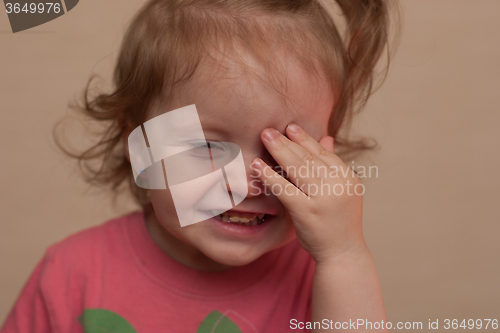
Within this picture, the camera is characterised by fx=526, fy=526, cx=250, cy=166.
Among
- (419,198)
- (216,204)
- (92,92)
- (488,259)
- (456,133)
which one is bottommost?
(488,259)

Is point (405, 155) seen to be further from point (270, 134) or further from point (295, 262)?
point (270, 134)

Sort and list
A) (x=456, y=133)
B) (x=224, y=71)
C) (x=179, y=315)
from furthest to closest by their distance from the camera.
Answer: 1. (x=456, y=133)
2. (x=179, y=315)
3. (x=224, y=71)

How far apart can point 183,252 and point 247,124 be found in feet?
0.77

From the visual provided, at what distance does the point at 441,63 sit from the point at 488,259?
1.33 feet

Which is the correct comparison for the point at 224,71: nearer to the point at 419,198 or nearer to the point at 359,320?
the point at 359,320

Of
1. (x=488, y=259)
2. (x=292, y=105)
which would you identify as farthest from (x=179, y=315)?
(x=488, y=259)

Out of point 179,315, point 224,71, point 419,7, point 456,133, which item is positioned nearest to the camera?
point 224,71

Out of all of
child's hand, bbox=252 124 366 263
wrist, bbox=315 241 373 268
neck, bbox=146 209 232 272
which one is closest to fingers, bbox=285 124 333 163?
child's hand, bbox=252 124 366 263

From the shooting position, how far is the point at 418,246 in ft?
3.28

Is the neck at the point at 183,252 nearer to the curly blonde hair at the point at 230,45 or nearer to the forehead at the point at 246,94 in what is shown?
the curly blonde hair at the point at 230,45

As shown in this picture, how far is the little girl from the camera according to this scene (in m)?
0.53

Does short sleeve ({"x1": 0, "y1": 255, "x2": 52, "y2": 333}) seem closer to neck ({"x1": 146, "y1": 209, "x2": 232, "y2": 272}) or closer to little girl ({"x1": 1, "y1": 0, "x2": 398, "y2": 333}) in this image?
little girl ({"x1": 1, "y1": 0, "x2": 398, "y2": 333})

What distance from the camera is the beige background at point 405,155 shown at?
2.24ft

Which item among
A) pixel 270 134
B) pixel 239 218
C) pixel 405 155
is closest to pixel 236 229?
pixel 239 218
